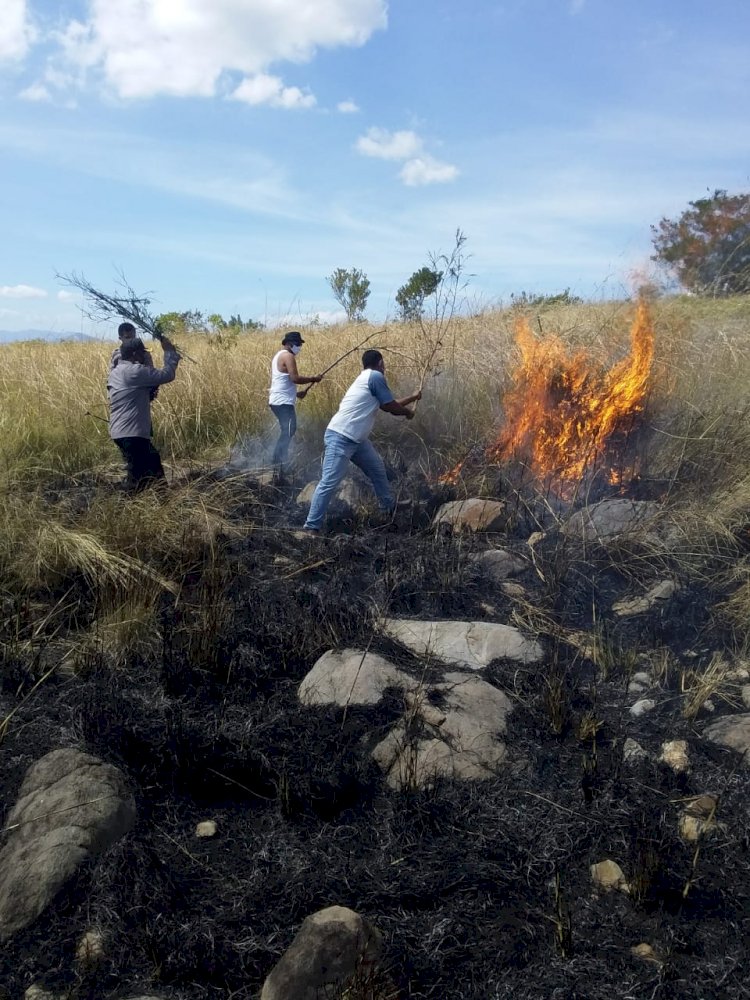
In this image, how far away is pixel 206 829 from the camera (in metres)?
3.70

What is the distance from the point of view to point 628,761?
13.2 ft

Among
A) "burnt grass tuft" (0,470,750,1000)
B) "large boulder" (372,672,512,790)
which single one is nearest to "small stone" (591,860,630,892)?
"burnt grass tuft" (0,470,750,1000)

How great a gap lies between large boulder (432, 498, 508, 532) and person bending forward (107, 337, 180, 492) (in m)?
2.68

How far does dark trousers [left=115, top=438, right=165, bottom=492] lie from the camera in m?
7.07

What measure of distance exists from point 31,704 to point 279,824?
70.2 inches

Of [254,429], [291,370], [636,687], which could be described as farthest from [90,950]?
[254,429]

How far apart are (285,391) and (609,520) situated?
11.9 feet

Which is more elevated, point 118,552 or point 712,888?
point 118,552

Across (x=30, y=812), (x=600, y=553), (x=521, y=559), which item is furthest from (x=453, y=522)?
(x=30, y=812)

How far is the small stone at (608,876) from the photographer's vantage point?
327 centimetres

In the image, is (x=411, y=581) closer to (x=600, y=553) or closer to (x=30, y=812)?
(x=600, y=553)

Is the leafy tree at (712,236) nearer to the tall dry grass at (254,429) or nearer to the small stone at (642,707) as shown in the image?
the tall dry grass at (254,429)

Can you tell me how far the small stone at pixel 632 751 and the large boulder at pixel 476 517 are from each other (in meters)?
2.57

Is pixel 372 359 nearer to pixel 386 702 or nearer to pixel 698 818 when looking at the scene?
pixel 386 702
